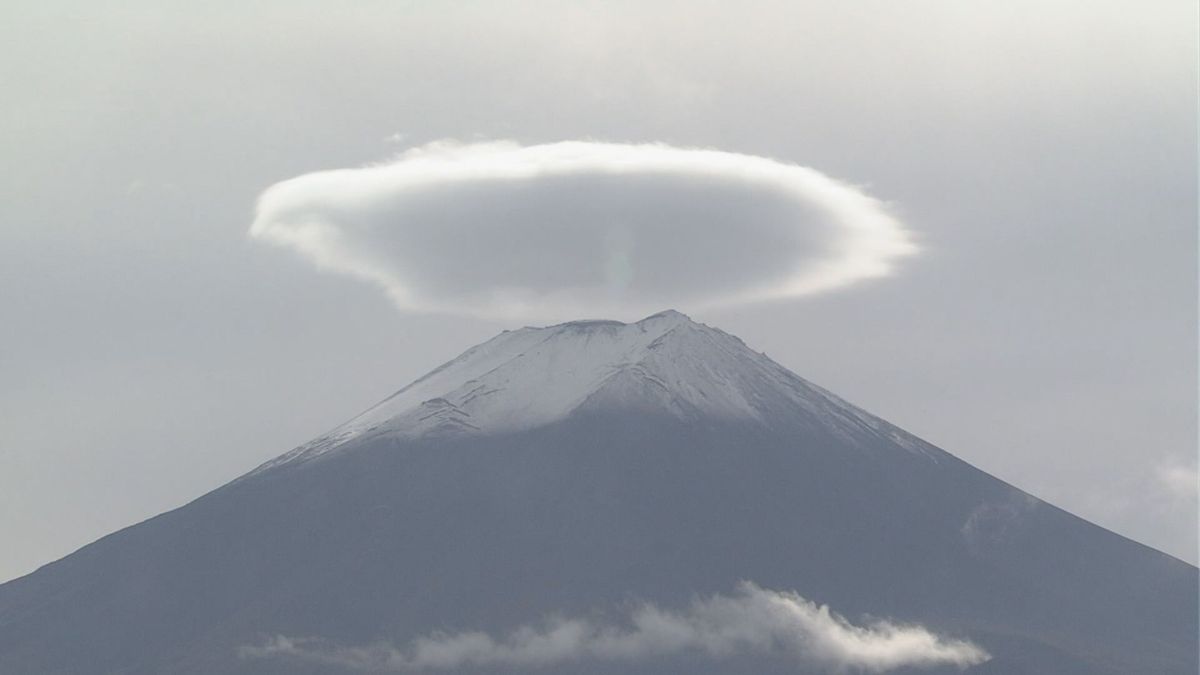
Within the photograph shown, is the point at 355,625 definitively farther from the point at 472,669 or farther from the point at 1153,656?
the point at 1153,656

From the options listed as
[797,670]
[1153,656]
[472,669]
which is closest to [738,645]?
[797,670]

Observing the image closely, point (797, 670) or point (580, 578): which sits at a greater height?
point (580, 578)

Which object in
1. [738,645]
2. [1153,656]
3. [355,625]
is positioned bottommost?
[1153,656]

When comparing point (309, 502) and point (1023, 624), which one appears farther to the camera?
point (309, 502)

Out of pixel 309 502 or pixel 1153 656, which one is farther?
pixel 309 502

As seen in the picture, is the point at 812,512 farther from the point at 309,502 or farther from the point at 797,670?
the point at 309,502

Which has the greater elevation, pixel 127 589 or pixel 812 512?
pixel 127 589

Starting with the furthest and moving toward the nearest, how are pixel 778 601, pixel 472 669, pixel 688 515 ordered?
pixel 688 515 → pixel 778 601 → pixel 472 669

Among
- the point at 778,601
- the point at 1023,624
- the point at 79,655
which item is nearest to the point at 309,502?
the point at 79,655

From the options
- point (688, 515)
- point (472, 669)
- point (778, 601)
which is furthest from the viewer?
point (688, 515)
